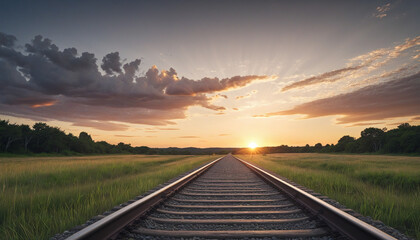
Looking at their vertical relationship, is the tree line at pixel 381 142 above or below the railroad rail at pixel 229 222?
above

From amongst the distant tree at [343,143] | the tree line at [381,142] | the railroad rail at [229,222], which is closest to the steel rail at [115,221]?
the railroad rail at [229,222]

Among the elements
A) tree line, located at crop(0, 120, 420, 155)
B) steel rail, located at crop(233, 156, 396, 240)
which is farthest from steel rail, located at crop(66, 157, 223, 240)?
tree line, located at crop(0, 120, 420, 155)

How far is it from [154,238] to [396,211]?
358 cm

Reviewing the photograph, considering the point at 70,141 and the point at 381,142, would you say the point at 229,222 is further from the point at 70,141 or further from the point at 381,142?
the point at 381,142

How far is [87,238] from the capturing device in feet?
6.93

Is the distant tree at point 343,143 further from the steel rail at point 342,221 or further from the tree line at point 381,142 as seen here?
the steel rail at point 342,221

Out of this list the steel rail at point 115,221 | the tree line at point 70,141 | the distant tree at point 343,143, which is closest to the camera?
the steel rail at point 115,221

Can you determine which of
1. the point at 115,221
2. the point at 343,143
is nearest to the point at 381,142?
the point at 343,143

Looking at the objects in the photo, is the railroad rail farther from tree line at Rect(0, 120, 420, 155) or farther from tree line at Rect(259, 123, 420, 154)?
tree line at Rect(259, 123, 420, 154)

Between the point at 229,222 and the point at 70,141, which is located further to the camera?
the point at 70,141

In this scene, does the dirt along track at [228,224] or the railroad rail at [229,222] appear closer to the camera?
the railroad rail at [229,222]

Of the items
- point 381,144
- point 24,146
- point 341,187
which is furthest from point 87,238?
point 381,144

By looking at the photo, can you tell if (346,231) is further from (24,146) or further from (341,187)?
(24,146)

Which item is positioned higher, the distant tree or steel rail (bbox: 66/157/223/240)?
the distant tree
